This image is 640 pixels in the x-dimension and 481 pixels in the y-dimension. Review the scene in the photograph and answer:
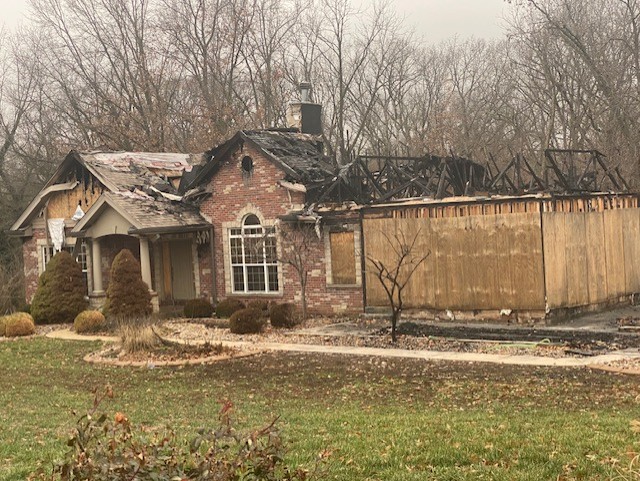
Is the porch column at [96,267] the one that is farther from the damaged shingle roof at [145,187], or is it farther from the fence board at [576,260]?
the fence board at [576,260]

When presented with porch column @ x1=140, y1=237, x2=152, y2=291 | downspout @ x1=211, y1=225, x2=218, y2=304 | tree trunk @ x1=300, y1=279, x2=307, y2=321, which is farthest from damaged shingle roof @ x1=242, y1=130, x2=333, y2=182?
porch column @ x1=140, y1=237, x2=152, y2=291

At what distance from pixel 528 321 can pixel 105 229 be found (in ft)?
42.6

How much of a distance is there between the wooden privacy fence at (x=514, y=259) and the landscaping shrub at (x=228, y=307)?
4.14 metres

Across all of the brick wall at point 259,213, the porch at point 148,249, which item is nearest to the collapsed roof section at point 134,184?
the porch at point 148,249

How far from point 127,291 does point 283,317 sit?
4.90 m

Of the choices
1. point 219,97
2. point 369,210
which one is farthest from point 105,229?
point 219,97

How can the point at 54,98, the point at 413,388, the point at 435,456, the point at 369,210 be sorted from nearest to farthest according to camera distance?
the point at 435,456 → the point at 413,388 → the point at 369,210 → the point at 54,98

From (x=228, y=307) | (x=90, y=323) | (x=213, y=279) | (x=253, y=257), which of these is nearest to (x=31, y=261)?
(x=213, y=279)

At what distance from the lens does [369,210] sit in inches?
888

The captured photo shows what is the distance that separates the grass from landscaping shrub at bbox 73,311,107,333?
4.21m

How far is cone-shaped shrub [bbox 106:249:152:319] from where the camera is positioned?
23516mm

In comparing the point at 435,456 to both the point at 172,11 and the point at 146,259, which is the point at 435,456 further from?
the point at 172,11

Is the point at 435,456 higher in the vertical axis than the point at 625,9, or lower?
lower

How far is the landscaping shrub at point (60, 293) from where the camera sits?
25859mm
